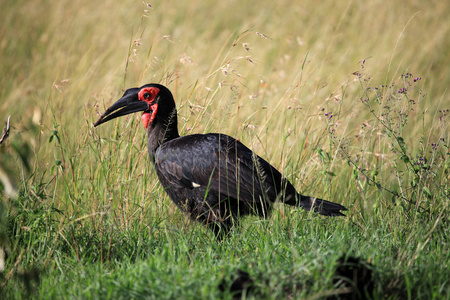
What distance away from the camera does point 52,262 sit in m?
2.87

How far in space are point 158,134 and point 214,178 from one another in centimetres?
69

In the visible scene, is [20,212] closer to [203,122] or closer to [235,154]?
[235,154]

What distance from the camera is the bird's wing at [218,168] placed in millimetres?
3639

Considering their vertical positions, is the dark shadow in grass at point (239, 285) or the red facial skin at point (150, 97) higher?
the red facial skin at point (150, 97)

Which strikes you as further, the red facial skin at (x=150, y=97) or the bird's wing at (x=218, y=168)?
the red facial skin at (x=150, y=97)

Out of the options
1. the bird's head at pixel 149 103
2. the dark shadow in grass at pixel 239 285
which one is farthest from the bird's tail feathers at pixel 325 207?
the bird's head at pixel 149 103

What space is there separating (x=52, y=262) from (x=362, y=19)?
661cm

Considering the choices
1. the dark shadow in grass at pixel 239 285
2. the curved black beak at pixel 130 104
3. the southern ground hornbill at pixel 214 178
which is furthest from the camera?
the curved black beak at pixel 130 104

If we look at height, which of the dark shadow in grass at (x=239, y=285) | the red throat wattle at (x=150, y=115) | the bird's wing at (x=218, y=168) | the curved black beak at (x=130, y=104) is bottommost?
the dark shadow in grass at (x=239, y=285)

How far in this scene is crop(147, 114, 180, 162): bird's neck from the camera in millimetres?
4105

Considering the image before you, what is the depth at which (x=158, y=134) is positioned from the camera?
411 cm

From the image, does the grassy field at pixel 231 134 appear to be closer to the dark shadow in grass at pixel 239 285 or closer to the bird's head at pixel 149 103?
the dark shadow in grass at pixel 239 285

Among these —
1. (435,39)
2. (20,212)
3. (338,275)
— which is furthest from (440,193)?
(435,39)

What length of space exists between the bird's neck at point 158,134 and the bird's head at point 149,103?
4 cm
